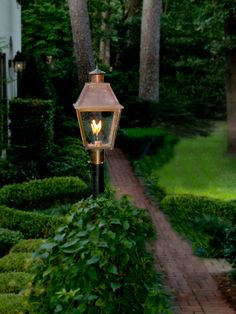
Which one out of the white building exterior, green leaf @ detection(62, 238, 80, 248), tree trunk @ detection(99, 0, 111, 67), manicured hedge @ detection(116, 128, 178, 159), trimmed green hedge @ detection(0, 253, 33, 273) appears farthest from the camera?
tree trunk @ detection(99, 0, 111, 67)

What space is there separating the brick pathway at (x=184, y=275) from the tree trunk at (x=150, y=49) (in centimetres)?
923

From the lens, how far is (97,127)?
262 inches

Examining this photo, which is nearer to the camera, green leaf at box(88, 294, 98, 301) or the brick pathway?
green leaf at box(88, 294, 98, 301)

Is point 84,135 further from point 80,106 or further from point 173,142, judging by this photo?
point 173,142

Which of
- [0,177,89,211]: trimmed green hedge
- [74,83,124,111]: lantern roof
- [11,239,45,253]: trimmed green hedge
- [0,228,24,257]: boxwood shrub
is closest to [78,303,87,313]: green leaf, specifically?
[74,83,124,111]: lantern roof

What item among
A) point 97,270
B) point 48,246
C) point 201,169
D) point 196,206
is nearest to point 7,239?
point 196,206

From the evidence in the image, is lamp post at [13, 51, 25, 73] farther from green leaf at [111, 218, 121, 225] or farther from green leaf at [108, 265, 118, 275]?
green leaf at [108, 265, 118, 275]

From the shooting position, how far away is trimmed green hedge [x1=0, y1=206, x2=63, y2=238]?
10.8 meters

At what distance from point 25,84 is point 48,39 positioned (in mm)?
8490

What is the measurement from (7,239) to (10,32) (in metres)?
9.76

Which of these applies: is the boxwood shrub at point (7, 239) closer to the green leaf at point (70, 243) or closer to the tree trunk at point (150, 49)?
the green leaf at point (70, 243)

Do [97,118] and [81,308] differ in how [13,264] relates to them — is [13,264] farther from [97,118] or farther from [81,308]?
[81,308]

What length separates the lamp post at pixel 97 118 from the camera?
6.46 meters

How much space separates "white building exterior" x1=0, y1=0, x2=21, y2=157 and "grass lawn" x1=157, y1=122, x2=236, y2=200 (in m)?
4.13
